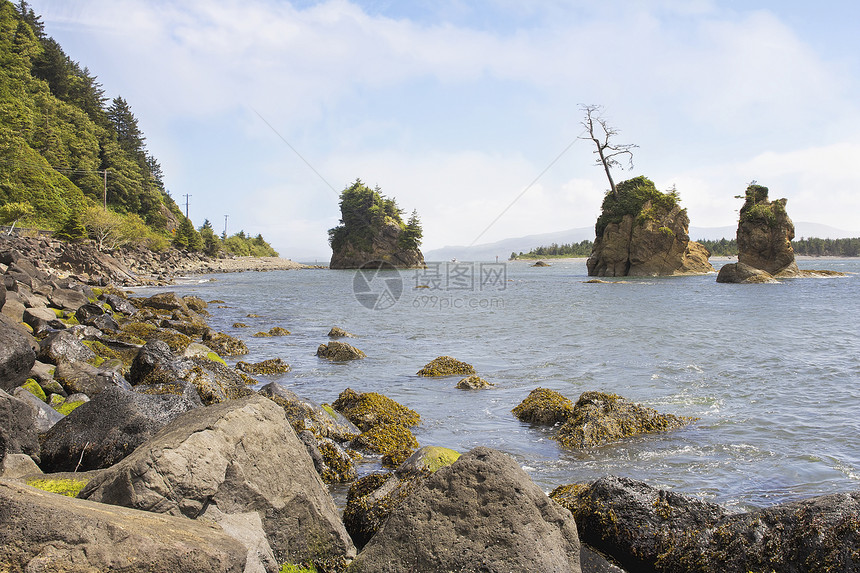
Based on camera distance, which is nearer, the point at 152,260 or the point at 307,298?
the point at 307,298

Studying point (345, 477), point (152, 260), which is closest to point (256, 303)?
point (345, 477)

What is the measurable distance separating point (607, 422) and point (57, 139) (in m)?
81.2

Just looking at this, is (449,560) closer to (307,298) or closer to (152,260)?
(307,298)

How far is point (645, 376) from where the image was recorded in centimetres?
1448

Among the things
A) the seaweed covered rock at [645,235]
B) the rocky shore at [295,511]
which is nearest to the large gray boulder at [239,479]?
the rocky shore at [295,511]

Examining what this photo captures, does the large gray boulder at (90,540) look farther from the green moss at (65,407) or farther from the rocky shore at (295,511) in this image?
the green moss at (65,407)

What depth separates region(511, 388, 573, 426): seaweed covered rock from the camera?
397 inches

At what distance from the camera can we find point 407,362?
16.7 metres

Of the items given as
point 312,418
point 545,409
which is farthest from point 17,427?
point 545,409

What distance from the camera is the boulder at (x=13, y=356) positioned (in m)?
7.50

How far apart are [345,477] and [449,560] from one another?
342cm

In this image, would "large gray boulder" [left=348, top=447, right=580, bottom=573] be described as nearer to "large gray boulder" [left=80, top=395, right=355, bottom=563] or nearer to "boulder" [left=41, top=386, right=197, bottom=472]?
"large gray boulder" [left=80, top=395, right=355, bottom=563]

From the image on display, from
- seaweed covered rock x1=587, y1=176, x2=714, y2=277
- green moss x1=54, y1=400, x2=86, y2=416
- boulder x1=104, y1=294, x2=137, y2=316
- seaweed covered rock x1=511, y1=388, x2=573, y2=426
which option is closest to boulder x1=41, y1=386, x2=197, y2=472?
A: green moss x1=54, y1=400, x2=86, y2=416

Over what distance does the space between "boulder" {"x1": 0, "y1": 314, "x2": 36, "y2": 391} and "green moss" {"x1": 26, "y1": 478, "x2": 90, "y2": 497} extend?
3.14 m
